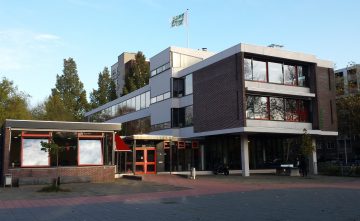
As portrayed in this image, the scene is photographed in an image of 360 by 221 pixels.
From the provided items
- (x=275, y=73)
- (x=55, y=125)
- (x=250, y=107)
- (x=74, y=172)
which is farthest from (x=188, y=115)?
(x=55, y=125)

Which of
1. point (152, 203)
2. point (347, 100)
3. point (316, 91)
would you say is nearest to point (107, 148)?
point (152, 203)

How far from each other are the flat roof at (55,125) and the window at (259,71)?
1261 cm

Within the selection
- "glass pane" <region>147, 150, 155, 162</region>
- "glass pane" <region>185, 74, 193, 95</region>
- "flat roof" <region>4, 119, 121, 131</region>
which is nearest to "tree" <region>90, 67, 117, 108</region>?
"glass pane" <region>185, 74, 193, 95</region>

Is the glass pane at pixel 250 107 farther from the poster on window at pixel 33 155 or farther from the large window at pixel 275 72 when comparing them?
the poster on window at pixel 33 155

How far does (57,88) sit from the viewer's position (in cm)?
7031

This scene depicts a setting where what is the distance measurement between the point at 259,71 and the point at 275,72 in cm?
192

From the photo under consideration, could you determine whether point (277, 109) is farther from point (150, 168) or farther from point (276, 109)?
point (150, 168)

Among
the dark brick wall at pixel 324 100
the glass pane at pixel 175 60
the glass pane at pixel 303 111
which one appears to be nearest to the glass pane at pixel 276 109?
the glass pane at pixel 303 111

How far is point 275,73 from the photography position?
3534cm

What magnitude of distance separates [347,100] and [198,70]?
21.4 meters

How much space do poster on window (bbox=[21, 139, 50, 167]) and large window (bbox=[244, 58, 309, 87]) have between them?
16730mm

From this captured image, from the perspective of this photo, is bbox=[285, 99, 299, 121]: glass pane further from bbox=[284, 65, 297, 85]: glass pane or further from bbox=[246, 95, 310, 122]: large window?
bbox=[284, 65, 297, 85]: glass pane

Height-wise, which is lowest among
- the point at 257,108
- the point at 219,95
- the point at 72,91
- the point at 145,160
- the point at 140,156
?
the point at 145,160

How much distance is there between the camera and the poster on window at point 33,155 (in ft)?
81.8
